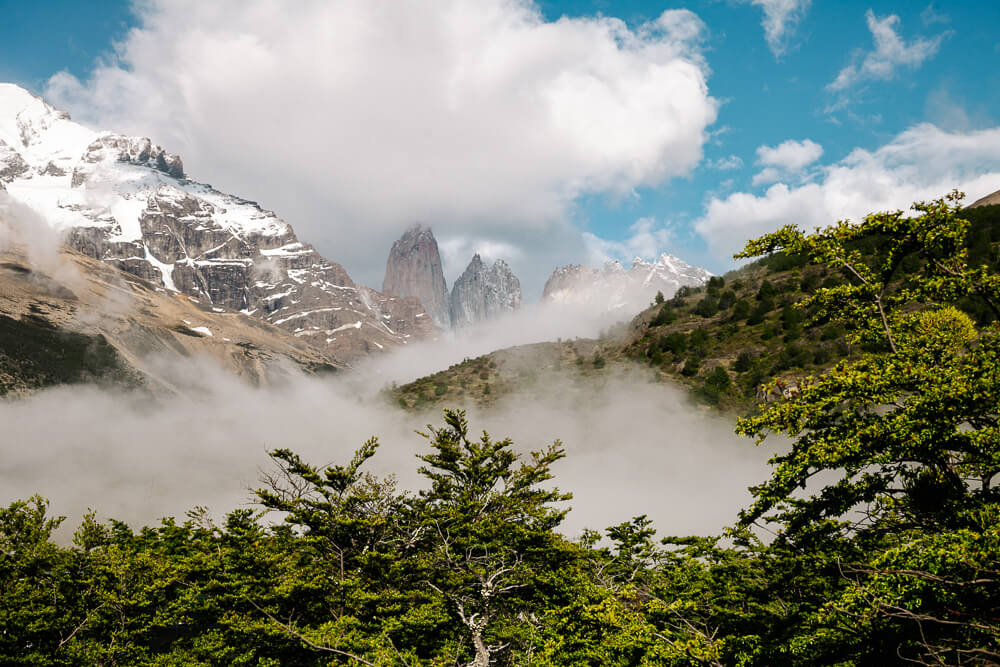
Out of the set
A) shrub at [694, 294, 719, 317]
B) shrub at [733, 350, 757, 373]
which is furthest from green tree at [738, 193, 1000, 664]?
shrub at [694, 294, 719, 317]

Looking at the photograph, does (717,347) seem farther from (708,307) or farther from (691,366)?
(708,307)

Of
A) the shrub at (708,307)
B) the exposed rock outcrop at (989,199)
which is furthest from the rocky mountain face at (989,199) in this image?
the shrub at (708,307)

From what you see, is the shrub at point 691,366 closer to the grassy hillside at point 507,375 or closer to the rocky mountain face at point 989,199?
the grassy hillside at point 507,375

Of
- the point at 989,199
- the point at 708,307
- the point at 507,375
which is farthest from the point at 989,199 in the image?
the point at 507,375

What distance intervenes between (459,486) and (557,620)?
12.1m

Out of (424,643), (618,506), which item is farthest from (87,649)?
(618,506)

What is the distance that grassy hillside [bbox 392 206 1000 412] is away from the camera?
298 ft

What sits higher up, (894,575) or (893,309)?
(893,309)

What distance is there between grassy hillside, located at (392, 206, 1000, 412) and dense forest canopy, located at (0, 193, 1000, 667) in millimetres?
57717

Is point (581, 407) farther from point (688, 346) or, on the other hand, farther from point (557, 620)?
point (557, 620)

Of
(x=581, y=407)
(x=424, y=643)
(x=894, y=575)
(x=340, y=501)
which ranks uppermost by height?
(x=581, y=407)

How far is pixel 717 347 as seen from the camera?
114 meters

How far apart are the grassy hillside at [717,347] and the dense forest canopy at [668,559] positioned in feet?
189

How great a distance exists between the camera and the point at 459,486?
32312 millimetres
